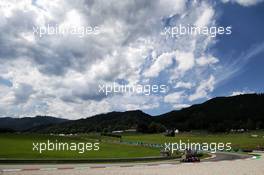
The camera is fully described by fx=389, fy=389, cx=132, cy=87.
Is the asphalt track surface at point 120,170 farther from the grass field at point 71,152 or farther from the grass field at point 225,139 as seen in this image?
the grass field at point 225,139

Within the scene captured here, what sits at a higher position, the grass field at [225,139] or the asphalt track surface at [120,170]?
the asphalt track surface at [120,170]

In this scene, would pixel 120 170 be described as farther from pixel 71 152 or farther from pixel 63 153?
pixel 71 152

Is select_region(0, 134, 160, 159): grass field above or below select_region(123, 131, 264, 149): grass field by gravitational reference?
above

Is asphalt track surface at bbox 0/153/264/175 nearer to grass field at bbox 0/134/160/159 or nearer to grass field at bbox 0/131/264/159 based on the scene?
grass field at bbox 0/134/160/159

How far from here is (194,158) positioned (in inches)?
1813

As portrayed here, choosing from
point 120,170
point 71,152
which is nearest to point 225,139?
point 71,152

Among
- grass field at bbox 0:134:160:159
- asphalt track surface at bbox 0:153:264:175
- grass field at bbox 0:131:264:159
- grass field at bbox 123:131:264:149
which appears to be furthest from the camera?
grass field at bbox 123:131:264:149

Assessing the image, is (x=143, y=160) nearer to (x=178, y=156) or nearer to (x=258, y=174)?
(x=178, y=156)

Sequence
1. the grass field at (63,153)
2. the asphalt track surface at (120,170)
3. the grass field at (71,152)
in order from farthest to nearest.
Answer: the grass field at (71,152)
the grass field at (63,153)
the asphalt track surface at (120,170)

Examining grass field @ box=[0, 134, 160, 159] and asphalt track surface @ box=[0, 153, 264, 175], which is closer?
asphalt track surface @ box=[0, 153, 264, 175]

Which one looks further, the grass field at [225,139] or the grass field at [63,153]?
the grass field at [225,139]

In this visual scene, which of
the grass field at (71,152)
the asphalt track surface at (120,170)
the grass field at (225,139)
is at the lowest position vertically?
the grass field at (225,139)

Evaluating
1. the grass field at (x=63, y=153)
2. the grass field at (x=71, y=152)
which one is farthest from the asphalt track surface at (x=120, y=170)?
the grass field at (x=71, y=152)

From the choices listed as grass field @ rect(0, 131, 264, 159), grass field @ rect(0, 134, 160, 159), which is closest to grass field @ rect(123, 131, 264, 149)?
grass field @ rect(0, 131, 264, 159)
